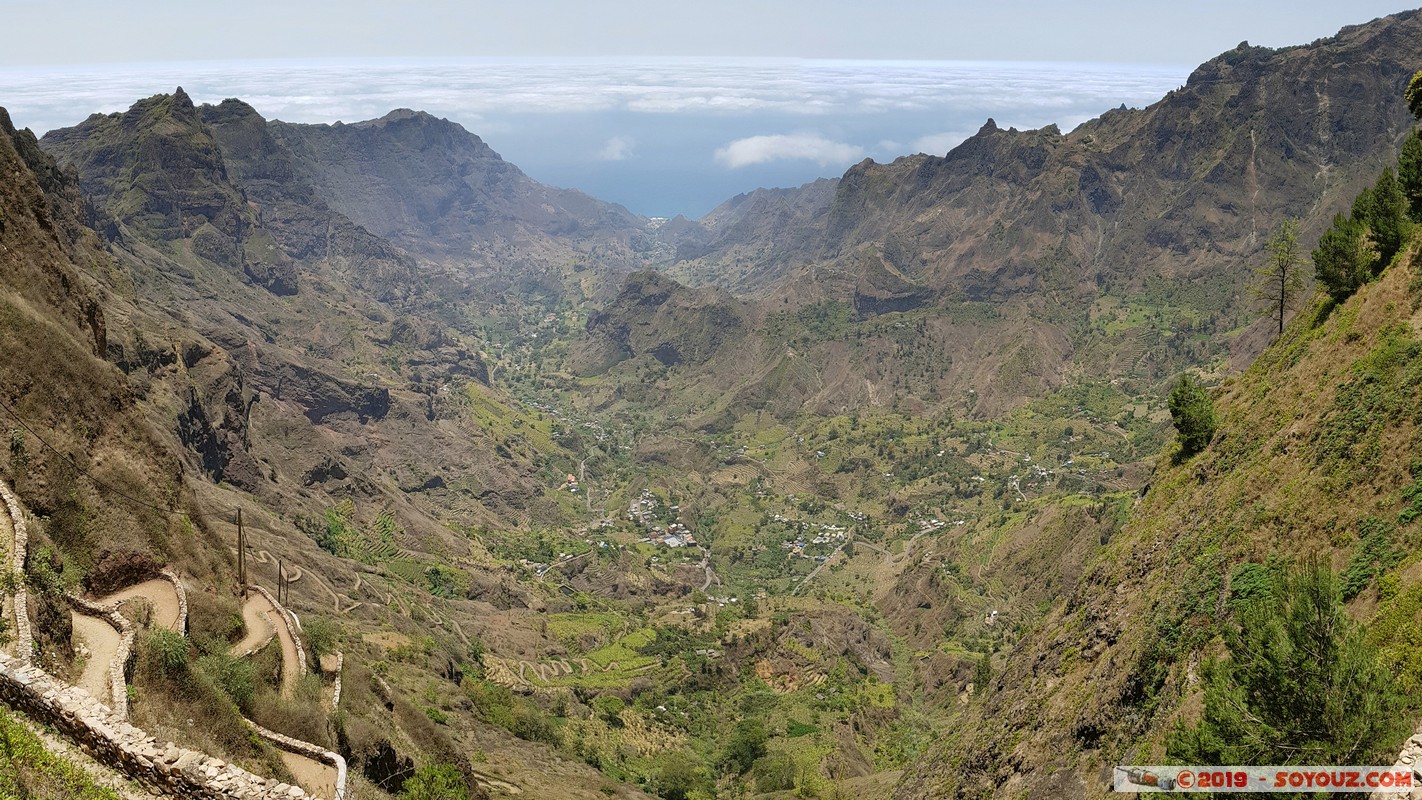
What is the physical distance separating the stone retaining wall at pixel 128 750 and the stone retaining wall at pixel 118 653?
87 centimetres

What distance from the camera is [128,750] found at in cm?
2000

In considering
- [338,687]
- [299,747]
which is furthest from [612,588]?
[299,747]

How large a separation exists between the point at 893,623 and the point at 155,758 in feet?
400

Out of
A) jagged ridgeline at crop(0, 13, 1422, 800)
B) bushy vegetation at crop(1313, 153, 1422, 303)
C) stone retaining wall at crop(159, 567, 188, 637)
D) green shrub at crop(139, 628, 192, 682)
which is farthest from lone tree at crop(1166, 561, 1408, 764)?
stone retaining wall at crop(159, 567, 188, 637)

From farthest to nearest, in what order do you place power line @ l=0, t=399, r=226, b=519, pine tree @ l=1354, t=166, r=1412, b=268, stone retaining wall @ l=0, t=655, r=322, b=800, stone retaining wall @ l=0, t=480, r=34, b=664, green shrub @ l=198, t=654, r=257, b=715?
pine tree @ l=1354, t=166, r=1412, b=268 → power line @ l=0, t=399, r=226, b=519 → green shrub @ l=198, t=654, r=257, b=715 → stone retaining wall @ l=0, t=480, r=34, b=664 → stone retaining wall @ l=0, t=655, r=322, b=800

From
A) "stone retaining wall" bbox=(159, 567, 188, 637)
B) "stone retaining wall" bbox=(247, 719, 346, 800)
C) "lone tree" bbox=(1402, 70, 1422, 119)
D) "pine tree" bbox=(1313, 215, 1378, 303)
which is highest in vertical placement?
"lone tree" bbox=(1402, 70, 1422, 119)

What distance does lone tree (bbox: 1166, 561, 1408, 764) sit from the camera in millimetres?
18859

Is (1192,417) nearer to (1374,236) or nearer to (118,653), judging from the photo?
(1374,236)

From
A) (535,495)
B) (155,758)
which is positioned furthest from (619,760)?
(535,495)

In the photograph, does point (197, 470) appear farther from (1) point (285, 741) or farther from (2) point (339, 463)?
(1) point (285, 741)

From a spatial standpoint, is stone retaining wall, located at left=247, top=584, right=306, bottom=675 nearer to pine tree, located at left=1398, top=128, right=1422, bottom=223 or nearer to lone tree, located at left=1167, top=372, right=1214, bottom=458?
lone tree, located at left=1167, top=372, right=1214, bottom=458

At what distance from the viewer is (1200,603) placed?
1398 inches

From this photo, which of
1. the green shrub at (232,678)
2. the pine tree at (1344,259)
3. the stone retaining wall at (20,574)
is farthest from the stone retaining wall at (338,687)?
the pine tree at (1344,259)

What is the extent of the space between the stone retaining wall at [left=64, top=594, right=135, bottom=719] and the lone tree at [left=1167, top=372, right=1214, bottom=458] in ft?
179
